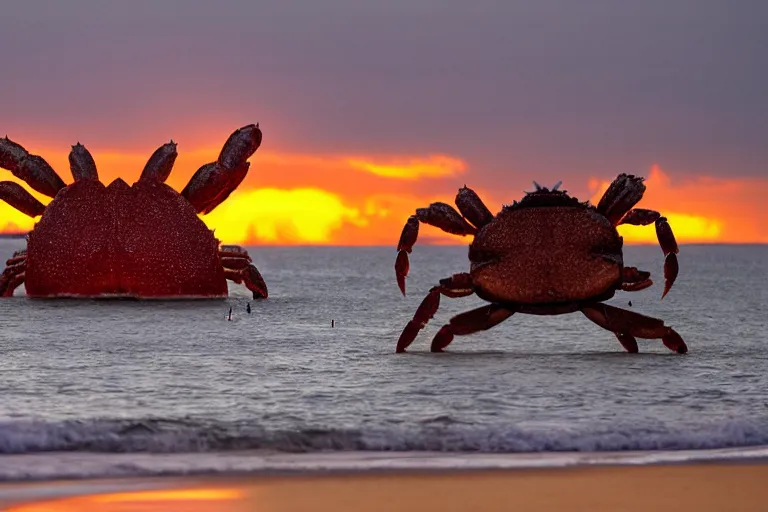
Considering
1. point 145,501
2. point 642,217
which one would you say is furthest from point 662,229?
point 145,501

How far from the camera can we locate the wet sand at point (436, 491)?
20.2ft

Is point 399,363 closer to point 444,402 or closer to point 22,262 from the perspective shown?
point 444,402

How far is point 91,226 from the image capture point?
2239cm

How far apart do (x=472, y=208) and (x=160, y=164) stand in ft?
39.6

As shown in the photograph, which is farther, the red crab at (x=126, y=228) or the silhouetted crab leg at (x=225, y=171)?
the silhouetted crab leg at (x=225, y=171)

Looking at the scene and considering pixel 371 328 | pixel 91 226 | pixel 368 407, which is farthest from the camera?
pixel 91 226

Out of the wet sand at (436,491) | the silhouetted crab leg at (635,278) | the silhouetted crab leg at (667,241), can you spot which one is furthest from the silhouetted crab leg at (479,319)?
the wet sand at (436,491)

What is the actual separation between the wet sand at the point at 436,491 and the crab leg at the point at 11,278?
59.9 feet

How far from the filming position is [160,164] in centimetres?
2284

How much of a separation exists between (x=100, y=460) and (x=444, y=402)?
2955mm

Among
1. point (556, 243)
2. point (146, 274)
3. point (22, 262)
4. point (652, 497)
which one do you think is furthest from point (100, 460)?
point (22, 262)

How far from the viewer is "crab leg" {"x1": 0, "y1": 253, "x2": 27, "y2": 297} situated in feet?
79.0

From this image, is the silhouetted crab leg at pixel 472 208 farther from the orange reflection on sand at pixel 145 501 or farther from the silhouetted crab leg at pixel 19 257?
the silhouetted crab leg at pixel 19 257

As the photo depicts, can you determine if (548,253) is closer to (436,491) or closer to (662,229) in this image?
(662,229)
